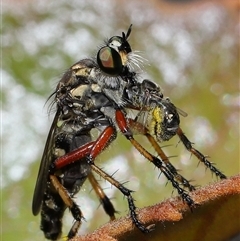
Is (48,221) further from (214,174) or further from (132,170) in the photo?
(214,174)

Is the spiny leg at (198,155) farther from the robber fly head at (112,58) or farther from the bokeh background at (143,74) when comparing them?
the robber fly head at (112,58)

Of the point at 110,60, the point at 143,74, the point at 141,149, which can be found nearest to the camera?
the point at 141,149

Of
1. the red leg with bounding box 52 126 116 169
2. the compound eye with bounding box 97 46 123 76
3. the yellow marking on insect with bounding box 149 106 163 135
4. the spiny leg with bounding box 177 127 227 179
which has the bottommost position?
the spiny leg with bounding box 177 127 227 179

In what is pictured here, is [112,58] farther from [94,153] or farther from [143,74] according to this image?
[94,153]

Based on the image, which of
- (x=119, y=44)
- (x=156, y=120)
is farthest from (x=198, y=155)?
(x=119, y=44)

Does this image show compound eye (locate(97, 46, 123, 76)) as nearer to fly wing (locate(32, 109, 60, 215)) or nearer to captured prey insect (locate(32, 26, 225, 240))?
captured prey insect (locate(32, 26, 225, 240))

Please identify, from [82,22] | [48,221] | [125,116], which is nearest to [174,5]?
[82,22]

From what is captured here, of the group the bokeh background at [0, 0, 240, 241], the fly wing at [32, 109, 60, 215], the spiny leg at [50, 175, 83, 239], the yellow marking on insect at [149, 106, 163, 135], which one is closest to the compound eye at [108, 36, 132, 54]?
the bokeh background at [0, 0, 240, 241]

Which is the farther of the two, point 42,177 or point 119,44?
point 119,44
